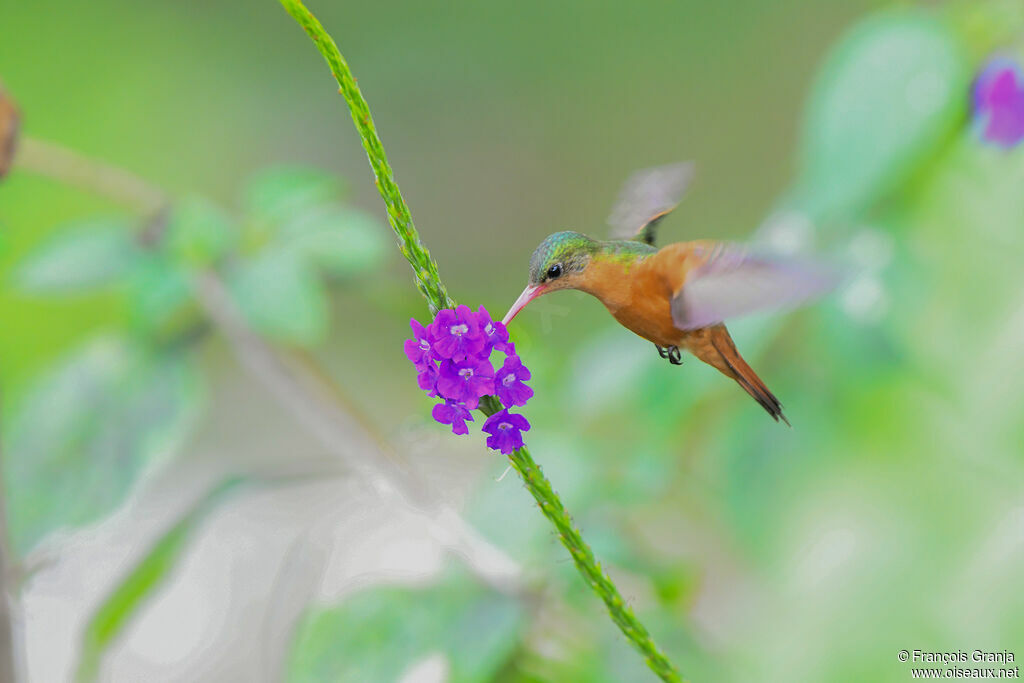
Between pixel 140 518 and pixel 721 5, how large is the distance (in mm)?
2504

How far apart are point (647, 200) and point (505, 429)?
0.27 metres

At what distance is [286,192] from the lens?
1351mm

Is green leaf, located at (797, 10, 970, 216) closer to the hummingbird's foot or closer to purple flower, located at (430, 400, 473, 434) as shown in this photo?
the hummingbird's foot

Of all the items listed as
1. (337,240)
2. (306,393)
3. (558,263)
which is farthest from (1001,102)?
(306,393)

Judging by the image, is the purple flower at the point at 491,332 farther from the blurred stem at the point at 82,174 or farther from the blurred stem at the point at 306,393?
the blurred stem at the point at 82,174

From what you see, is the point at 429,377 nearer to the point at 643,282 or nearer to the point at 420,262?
the point at 420,262

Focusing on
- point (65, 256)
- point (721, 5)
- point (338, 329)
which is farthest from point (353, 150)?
point (65, 256)

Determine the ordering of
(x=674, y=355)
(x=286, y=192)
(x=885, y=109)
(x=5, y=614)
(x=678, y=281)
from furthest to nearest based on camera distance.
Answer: (x=286, y=192), (x=885, y=109), (x=5, y=614), (x=674, y=355), (x=678, y=281)

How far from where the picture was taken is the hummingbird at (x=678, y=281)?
53 centimetres

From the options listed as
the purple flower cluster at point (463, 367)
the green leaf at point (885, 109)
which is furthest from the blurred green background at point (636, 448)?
the purple flower cluster at point (463, 367)

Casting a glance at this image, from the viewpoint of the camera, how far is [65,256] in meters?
1.28

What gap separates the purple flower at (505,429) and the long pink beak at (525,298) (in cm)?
5

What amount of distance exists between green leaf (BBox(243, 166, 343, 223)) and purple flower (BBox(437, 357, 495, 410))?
3.00ft

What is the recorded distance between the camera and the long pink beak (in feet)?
1.64
